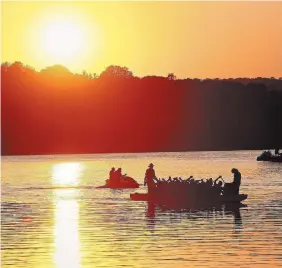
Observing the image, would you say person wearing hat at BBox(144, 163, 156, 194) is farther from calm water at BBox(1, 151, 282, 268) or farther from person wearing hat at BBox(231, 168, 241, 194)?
person wearing hat at BBox(231, 168, 241, 194)

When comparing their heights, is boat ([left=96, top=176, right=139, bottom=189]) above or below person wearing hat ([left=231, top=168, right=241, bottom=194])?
below

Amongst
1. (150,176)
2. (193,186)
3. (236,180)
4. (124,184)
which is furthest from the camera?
(124,184)

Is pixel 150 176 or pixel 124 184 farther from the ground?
pixel 150 176

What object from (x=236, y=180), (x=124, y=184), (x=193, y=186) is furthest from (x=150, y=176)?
(x=124, y=184)

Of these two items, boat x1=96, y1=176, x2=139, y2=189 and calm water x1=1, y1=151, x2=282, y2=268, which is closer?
calm water x1=1, y1=151, x2=282, y2=268

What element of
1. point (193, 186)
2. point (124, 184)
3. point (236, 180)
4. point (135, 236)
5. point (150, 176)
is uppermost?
point (150, 176)

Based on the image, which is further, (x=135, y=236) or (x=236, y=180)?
(x=236, y=180)

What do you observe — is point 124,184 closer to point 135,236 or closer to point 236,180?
point 236,180

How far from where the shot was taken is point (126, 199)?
230ft

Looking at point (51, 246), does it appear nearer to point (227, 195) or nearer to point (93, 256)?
point (93, 256)

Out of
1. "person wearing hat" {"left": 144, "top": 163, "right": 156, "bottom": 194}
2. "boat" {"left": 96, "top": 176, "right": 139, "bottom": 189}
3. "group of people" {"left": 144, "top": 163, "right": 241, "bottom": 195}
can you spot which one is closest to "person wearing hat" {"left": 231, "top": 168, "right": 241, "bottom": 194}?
"group of people" {"left": 144, "top": 163, "right": 241, "bottom": 195}

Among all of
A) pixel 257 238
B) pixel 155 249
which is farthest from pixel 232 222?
pixel 155 249

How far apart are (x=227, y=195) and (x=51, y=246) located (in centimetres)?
1975

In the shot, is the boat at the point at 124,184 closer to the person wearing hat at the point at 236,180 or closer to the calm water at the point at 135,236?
the calm water at the point at 135,236
